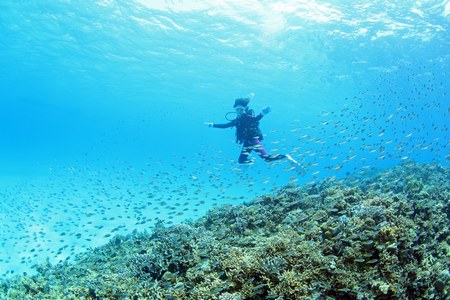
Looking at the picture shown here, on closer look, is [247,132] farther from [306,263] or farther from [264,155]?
[306,263]

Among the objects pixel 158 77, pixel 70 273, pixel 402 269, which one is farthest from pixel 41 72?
pixel 402 269

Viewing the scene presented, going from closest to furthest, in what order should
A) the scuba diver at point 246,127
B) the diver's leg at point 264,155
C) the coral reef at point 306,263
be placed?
the coral reef at point 306,263, the diver's leg at point 264,155, the scuba diver at point 246,127

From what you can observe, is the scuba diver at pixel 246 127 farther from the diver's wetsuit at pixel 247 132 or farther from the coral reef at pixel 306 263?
the coral reef at pixel 306 263

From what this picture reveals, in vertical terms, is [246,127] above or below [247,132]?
above

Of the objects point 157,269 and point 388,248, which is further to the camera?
point 157,269

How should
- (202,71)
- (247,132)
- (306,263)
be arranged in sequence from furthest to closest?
(202,71) < (247,132) < (306,263)

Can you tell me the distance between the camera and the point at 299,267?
5.24 meters

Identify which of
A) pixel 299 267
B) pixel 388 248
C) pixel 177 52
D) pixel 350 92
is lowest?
pixel 299 267

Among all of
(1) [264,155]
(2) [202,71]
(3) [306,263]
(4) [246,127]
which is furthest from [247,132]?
(2) [202,71]

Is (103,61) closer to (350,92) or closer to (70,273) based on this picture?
(70,273)

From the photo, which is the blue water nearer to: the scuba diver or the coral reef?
the scuba diver

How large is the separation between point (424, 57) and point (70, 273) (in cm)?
4166

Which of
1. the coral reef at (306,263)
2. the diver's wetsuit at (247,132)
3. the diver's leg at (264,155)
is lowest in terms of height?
the coral reef at (306,263)

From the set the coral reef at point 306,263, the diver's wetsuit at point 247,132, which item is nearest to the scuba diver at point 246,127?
the diver's wetsuit at point 247,132
